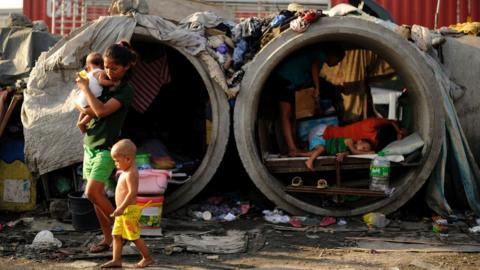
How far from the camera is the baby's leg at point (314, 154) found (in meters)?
7.01

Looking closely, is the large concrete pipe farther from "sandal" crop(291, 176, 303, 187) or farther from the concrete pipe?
the concrete pipe

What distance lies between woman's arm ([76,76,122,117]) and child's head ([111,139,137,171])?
379mm

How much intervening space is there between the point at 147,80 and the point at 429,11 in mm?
6333

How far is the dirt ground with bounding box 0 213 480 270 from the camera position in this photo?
17.2 ft

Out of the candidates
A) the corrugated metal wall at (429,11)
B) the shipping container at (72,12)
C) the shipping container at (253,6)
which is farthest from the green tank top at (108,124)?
the corrugated metal wall at (429,11)

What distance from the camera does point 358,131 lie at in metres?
7.58

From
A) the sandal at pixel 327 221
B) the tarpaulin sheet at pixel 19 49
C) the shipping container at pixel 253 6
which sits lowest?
the sandal at pixel 327 221

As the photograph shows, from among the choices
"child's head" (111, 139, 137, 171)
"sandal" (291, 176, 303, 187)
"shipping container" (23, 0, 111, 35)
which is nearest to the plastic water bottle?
"sandal" (291, 176, 303, 187)

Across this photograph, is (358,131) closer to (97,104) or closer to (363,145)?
(363,145)

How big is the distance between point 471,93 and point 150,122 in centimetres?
411

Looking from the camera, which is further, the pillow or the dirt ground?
the pillow

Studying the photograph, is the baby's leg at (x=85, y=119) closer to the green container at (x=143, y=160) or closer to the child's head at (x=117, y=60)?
the child's head at (x=117, y=60)

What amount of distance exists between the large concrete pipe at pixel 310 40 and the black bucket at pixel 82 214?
1.70 metres

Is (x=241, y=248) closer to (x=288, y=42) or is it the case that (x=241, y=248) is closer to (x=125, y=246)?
(x=125, y=246)
